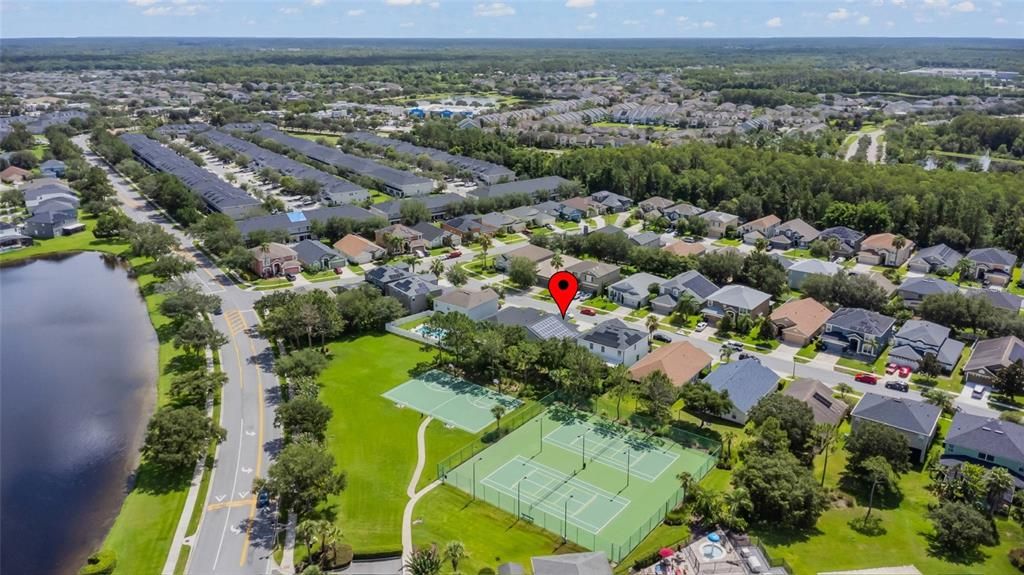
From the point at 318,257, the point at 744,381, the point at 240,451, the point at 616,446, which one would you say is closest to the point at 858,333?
the point at 744,381

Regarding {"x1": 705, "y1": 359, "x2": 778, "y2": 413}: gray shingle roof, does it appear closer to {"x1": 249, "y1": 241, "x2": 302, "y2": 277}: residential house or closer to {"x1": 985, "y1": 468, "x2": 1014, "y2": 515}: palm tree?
{"x1": 985, "y1": 468, "x2": 1014, "y2": 515}: palm tree

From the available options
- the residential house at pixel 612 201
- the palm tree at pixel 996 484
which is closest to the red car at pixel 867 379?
the palm tree at pixel 996 484

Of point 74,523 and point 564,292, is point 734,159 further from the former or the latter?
point 74,523

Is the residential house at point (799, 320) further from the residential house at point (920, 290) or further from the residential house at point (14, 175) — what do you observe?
the residential house at point (14, 175)

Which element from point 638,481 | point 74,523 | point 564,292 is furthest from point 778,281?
point 74,523

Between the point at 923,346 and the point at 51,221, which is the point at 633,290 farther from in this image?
the point at 51,221

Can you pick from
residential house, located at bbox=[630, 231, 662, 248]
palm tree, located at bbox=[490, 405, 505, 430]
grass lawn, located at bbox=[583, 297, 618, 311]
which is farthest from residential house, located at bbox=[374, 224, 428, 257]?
palm tree, located at bbox=[490, 405, 505, 430]

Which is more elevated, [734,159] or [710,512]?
[734,159]
